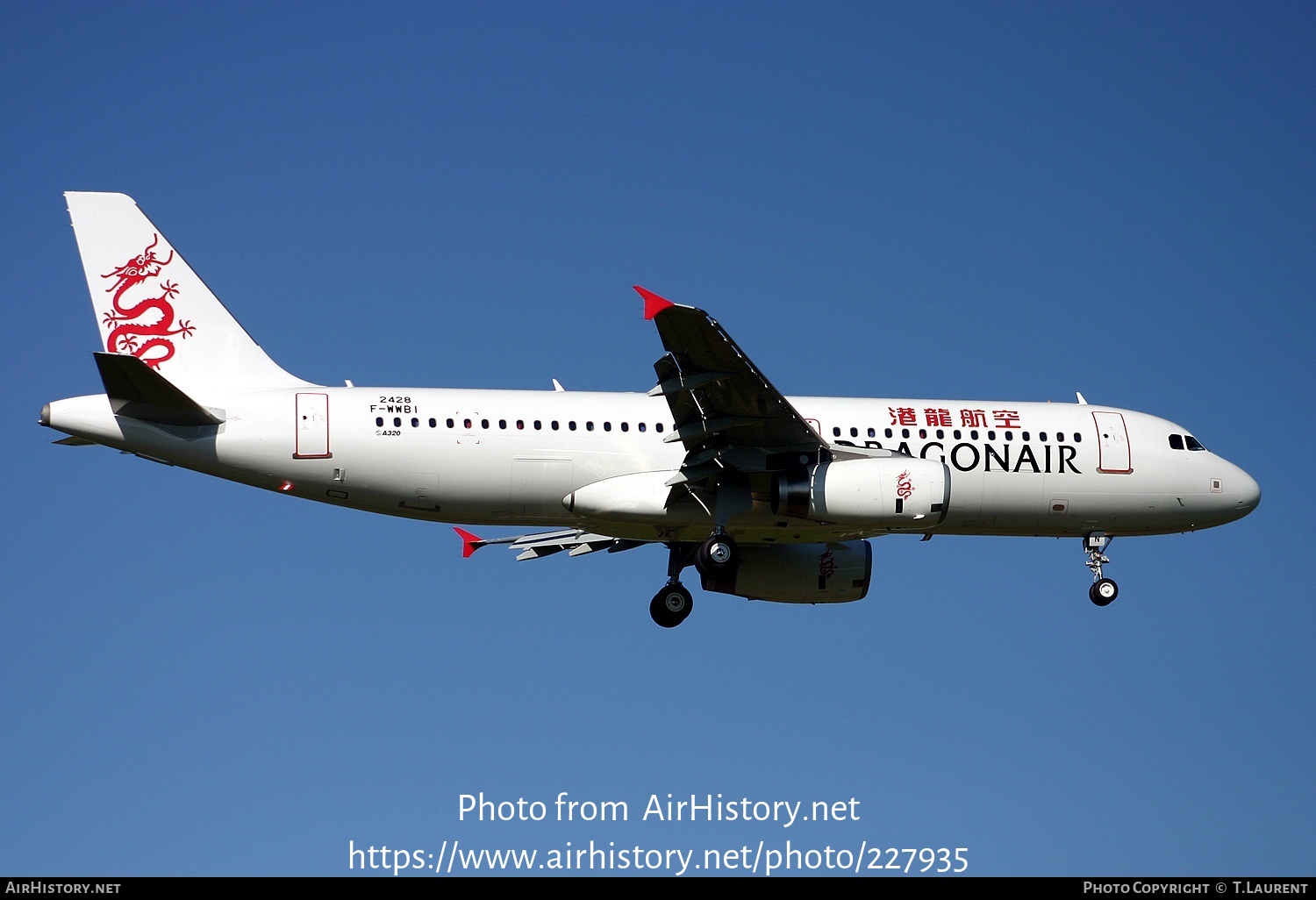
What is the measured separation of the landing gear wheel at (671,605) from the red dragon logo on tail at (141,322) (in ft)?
33.2

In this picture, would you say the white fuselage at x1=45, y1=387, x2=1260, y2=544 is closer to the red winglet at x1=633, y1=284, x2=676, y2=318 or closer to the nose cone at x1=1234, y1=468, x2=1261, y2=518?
the nose cone at x1=1234, y1=468, x2=1261, y2=518

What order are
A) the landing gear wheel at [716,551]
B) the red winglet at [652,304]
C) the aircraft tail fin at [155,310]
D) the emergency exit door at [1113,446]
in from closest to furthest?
1. the red winglet at [652,304]
2. the landing gear wheel at [716,551]
3. the aircraft tail fin at [155,310]
4. the emergency exit door at [1113,446]

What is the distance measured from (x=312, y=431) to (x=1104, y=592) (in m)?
15.5

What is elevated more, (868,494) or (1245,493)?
(1245,493)

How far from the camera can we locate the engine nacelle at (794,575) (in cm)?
3089

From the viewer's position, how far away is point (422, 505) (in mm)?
26984

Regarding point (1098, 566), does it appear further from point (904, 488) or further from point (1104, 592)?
point (904, 488)

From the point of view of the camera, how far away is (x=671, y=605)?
98.1 ft

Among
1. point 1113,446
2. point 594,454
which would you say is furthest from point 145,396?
point 1113,446

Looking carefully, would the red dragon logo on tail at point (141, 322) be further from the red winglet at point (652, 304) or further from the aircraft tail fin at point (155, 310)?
the red winglet at point (652, 304)

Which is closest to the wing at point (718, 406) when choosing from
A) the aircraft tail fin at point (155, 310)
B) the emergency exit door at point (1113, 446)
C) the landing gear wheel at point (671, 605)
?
the landing gear wheel at point (671, 605)

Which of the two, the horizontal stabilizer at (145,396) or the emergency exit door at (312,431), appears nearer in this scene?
the horizontal stabilizer at (145,396)

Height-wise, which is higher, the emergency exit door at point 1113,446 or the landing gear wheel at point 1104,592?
the emergency exit door at point 1113,446
